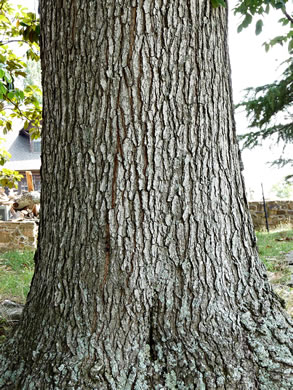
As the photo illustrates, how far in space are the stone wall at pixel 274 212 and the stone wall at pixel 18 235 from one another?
6.31 metres

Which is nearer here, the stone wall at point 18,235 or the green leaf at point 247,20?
the green leaf at point 247,20

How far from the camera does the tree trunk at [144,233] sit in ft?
5.76

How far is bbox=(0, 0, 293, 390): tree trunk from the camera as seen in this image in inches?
69.2

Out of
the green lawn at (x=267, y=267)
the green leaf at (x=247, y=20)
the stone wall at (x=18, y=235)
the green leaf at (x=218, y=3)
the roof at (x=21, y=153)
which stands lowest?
the green lawn at (x=267, y=267)

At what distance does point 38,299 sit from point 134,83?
1.30 metres

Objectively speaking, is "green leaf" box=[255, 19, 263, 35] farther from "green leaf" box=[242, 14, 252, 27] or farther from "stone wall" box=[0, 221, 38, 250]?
"stone wall" box=[0, 221, 38, 250]

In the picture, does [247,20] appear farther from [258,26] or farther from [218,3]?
[218,3]

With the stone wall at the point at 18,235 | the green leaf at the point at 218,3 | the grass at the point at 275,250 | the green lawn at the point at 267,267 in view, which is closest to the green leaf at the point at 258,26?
the green leaf at the point at 218,3

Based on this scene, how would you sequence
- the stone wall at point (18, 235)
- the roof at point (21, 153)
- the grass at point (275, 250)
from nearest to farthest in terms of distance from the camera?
the grass at point (275, 250) < the stone wall at point (18, 235) < the roof at point (21, 153)

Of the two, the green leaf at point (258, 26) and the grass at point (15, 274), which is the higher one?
the green leaf at point (258, 26)

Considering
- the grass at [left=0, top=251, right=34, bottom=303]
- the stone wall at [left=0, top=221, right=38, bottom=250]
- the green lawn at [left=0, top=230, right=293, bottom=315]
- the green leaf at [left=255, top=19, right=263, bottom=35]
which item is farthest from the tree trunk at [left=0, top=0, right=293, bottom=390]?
the stone wall at [left=0, top=221, right=38, bottom=250]

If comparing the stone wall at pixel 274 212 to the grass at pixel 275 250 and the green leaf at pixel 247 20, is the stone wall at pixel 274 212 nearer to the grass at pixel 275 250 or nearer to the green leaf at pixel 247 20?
the grass at pixel 275 250

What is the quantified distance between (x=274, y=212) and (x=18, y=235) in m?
7.26

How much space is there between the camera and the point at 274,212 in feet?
35.1
